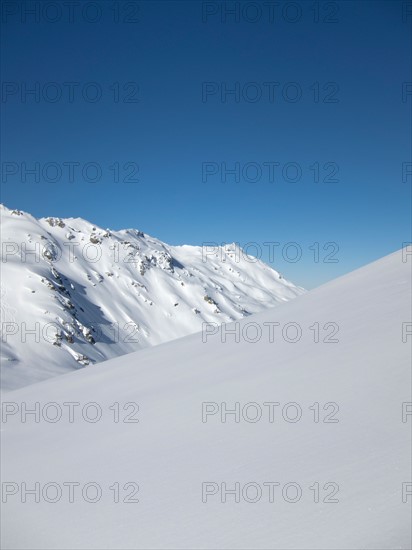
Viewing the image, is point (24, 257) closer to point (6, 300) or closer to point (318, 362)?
point (6, 300)

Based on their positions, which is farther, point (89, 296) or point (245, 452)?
point (89, 296)

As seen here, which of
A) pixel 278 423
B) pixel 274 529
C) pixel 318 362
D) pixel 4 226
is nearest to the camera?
pixel 274 529

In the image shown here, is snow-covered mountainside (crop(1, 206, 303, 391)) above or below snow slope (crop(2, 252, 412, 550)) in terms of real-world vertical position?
above

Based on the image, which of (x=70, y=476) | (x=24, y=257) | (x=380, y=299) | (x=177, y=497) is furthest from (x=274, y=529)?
(x=24, y=257)

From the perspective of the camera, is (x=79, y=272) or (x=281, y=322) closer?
(x=281, y=322)

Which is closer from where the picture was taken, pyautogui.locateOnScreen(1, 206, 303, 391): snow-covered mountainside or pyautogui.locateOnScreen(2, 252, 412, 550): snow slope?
pyautogui.locateOnScreen(2, 252, 412, 550): snow slope
